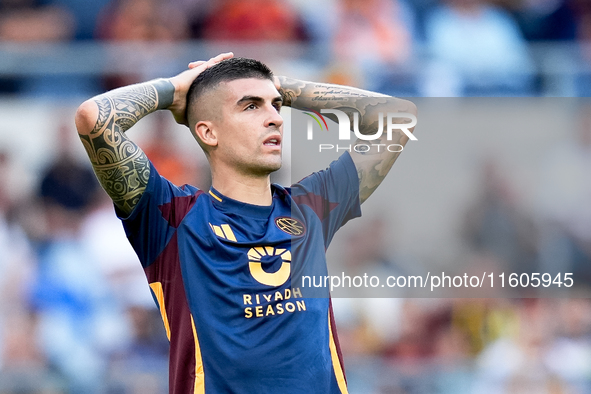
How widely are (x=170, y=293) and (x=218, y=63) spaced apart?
4.04ft

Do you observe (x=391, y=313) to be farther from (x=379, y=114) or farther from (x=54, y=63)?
(x=54, y=63)

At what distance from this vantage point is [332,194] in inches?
173

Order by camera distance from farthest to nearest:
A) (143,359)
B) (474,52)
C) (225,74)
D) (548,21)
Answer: (548,21) → (474,52) → (143,359) → (225,74)

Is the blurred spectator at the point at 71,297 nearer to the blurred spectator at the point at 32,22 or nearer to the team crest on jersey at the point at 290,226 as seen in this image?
the blurred spectator at the point at 32,22

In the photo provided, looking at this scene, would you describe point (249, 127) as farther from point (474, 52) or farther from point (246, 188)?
point (474, 52)

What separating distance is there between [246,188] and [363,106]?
0.91 meters

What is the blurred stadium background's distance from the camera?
6852 millimetres

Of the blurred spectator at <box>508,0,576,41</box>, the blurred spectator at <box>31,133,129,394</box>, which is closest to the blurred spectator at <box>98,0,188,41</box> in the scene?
the blurred spectator at <box>31,133,129,394</box>

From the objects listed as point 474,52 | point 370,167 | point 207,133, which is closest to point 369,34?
point 474,52

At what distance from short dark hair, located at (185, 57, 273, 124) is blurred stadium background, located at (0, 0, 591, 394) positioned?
222 cm

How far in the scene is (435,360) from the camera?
22.5ft

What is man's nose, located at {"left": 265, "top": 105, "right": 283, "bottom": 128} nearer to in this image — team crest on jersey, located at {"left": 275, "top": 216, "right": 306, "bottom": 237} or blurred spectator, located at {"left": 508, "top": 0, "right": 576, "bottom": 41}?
team crest on jersey, located at {"left": 275, "top": 216, "right": 306, "bottom": 237}

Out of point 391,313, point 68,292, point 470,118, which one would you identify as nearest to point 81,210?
point 68,292

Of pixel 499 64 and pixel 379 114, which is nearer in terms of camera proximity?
pixel 379 114
